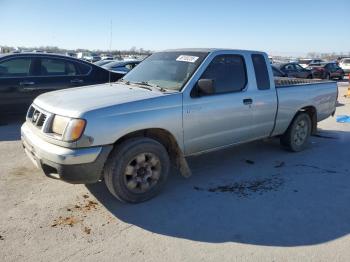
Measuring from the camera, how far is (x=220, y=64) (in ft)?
16.5

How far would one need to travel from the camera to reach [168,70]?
16.3 feet

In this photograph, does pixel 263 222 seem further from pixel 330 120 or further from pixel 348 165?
pixel 330 120

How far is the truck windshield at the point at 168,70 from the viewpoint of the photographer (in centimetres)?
471

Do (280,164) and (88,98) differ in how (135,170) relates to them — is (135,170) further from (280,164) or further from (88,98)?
(280,164)

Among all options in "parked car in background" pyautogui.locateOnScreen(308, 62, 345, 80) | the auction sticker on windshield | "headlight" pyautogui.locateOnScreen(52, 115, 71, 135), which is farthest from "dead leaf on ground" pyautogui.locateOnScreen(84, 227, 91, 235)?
"parked car in background" pyautogui.locateOnScreen(308, 62, 345, 80)

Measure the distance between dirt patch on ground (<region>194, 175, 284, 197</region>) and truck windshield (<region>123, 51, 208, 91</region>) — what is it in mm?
1410

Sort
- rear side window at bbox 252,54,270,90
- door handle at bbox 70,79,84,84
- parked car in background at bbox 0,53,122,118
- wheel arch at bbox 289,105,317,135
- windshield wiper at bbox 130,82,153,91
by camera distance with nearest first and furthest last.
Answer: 1. windshield wiper at bbox 130,82,153,91
2. rear side window at bbox 252,54,270,90
3. wheel arch at bbox 289,105,317,135
4. parked car in background at bbox 0,53,122,118
5. door handle at bbox 70,79,84,84

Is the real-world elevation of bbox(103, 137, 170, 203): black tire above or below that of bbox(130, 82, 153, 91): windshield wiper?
below

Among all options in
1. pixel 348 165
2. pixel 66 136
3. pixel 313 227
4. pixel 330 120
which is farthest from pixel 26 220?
pixel 330 120

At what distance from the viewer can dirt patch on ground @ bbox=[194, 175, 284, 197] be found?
4.70 metres

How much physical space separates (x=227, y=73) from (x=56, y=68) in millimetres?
4789

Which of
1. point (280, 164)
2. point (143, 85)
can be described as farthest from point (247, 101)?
point (143, 85)

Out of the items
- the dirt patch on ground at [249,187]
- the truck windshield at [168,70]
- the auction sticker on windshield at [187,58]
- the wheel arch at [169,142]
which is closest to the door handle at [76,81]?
the truck windshield at [168,70]

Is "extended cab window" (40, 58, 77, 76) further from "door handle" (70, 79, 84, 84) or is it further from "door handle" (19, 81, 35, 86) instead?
"door handle" (19, 81, 35, 86)
